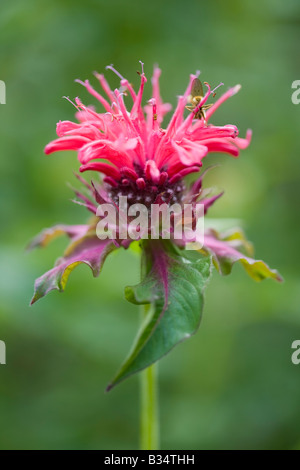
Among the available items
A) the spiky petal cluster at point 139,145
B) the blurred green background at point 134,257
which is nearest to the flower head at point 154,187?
the spiky petal cluster at point 139,145

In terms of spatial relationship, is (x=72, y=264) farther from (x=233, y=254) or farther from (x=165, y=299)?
(x=233, y=254)

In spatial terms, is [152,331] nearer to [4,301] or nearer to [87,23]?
[4,301]

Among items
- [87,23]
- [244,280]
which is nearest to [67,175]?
[87,23]

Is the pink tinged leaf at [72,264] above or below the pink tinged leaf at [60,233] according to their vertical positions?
below

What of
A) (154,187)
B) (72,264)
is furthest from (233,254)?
(72,264)

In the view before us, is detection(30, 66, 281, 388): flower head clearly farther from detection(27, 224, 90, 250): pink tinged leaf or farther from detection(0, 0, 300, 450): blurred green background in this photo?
detection(0, 0, 300, 450): blurred green background

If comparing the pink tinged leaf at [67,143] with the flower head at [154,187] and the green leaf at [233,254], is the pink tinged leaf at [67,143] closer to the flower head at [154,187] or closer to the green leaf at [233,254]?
the flower head at [154,187]

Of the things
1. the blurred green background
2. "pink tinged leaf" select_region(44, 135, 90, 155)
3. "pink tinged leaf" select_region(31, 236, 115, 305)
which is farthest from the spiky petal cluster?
the blurred green background
